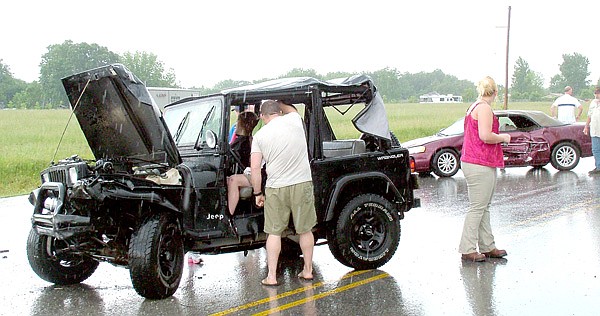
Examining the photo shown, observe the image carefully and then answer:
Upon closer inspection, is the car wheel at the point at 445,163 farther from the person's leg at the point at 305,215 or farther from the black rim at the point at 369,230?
the person's leg at the point at 305,215

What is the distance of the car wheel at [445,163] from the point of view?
15508mm

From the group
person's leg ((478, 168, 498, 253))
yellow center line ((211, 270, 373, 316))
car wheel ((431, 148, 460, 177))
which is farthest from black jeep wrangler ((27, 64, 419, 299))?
car wheel ((431, 148, 460, 177))

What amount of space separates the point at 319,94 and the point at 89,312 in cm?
298

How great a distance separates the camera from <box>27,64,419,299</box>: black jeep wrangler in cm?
590

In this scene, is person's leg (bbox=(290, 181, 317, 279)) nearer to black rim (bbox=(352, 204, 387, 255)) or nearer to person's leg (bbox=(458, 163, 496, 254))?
black rim (bbox=(352, 204, 387, 255))

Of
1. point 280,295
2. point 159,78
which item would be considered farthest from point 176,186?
point 159,78

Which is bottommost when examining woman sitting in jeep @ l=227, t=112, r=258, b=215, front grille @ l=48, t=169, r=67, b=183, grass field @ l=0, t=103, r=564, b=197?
grass field @ l=0, t=103, r=564, b=197

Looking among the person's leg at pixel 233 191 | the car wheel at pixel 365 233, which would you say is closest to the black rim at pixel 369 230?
the car wheel at pixel 365 233

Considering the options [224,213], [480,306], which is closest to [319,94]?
[224,213]

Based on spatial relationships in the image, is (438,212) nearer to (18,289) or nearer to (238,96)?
(238,96)

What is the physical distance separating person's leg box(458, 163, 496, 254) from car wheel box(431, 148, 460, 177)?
8170 mm

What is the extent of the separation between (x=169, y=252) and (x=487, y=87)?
3.65m

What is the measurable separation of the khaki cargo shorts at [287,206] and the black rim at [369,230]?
0.67 m

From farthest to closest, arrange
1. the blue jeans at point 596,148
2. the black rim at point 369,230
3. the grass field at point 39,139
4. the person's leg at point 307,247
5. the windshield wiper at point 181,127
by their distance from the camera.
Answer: the grass field at point 39,139
the blue jeans at point 596,148
the windshield wiper at point 181,127
the black rim at point 369,230
the person's leg at point 307,247
